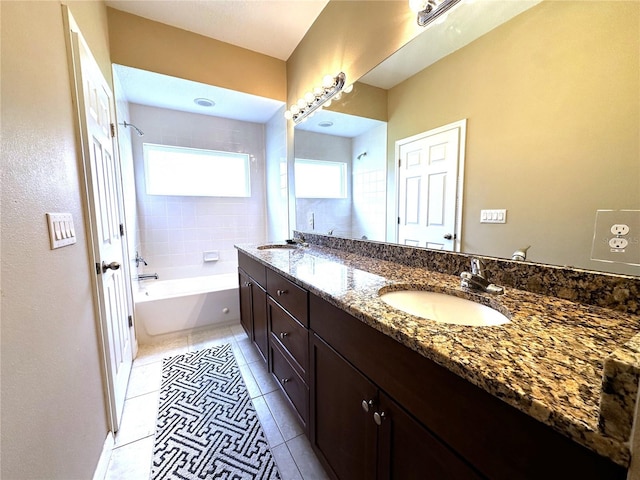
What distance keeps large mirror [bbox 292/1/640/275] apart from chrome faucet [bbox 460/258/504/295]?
107 millimetres

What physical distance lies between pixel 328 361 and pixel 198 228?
268cm

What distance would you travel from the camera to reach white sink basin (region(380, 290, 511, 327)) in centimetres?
82

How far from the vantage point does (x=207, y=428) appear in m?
1.33

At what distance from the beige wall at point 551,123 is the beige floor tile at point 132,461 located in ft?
5.63

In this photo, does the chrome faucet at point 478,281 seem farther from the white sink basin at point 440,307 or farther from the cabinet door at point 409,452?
the cabinet door at point 409,452

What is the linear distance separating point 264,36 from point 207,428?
2.85 m

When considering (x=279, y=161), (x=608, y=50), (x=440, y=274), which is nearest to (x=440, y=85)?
(x=608, y=50)

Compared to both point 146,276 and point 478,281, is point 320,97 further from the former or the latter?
point 146,276

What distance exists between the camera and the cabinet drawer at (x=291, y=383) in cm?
114

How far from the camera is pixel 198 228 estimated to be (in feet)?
10.1

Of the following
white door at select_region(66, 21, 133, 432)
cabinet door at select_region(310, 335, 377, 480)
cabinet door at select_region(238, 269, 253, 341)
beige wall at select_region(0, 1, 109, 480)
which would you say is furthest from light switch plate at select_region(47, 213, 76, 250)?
cabinet door at select_region(238, 269, 253, 341)

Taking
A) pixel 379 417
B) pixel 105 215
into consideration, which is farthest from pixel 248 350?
pixel 379 417

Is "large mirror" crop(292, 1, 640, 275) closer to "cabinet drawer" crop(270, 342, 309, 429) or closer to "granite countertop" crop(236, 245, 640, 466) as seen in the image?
"granite countertop" crop(236, 245, 640, 466)

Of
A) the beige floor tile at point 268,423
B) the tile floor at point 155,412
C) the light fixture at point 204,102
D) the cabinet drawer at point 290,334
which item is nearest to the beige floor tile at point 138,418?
the tile floor at point 155,412
